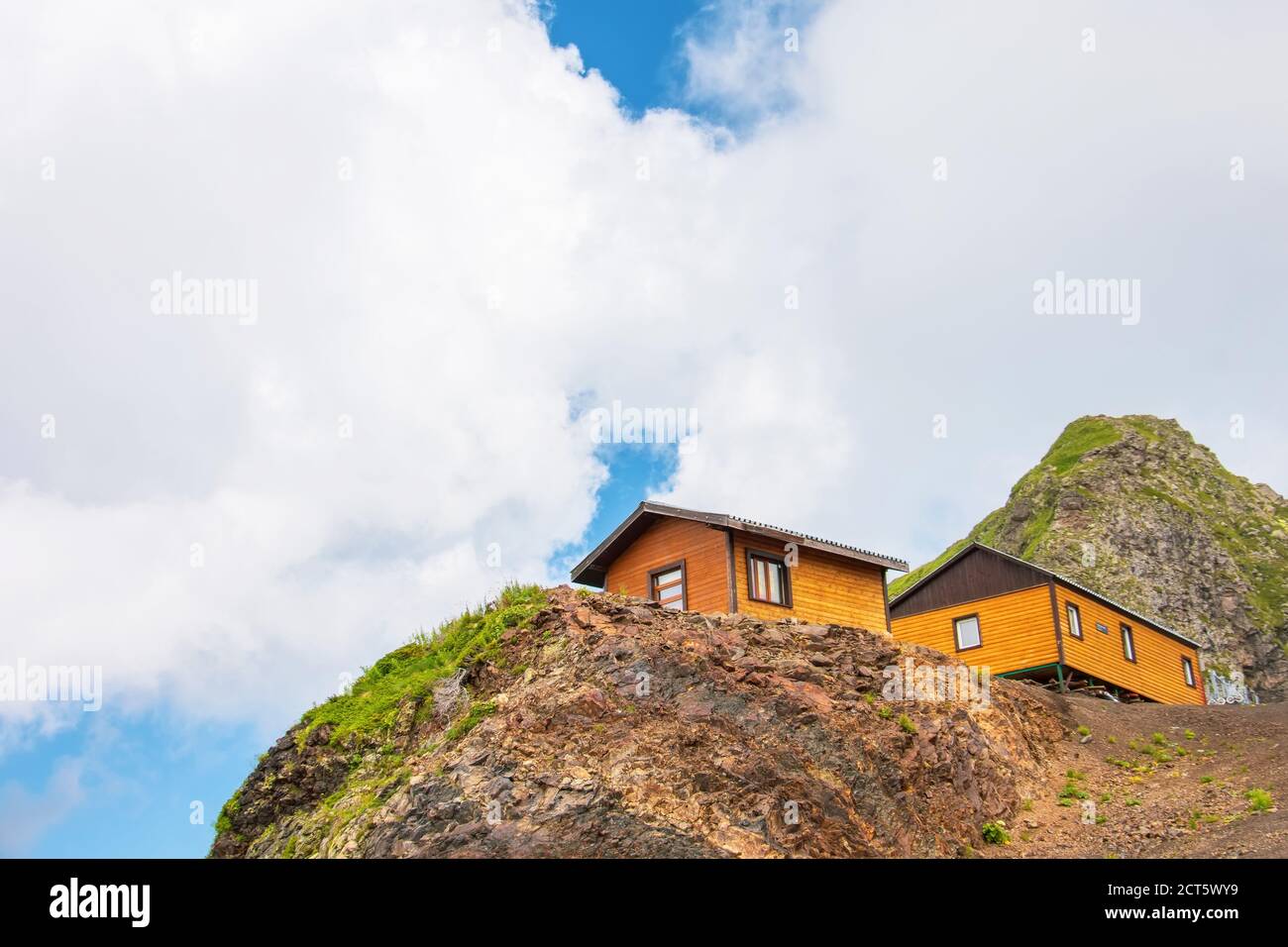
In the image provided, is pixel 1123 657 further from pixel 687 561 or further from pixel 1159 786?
pixel 687 561

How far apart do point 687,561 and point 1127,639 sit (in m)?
24.1

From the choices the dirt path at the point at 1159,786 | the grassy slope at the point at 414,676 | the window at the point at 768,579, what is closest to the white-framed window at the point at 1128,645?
the dirt path at the point at 1159,786

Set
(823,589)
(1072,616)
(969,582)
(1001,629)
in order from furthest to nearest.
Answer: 1. (969,582)
2. (1001,629)
3. (1072,616)
4. (823,589)

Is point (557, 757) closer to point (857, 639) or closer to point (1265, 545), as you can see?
point (857, 639)

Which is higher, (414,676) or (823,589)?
(823,589)

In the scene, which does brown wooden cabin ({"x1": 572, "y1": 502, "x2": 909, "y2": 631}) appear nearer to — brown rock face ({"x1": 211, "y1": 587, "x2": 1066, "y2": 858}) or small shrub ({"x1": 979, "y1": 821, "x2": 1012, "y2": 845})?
brown rock face ({"x1": 211, "y1": 587, "x2": 1066, "y2": 858})

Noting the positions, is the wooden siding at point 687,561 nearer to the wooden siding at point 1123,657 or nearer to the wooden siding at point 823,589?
the wooden siding at point 823,589

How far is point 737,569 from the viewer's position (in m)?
33.0

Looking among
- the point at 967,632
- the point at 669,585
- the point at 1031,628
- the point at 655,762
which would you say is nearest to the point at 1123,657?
the point at 1031,628

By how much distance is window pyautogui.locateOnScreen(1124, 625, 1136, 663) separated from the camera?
152 feet

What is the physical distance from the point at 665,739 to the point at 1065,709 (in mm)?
18484
